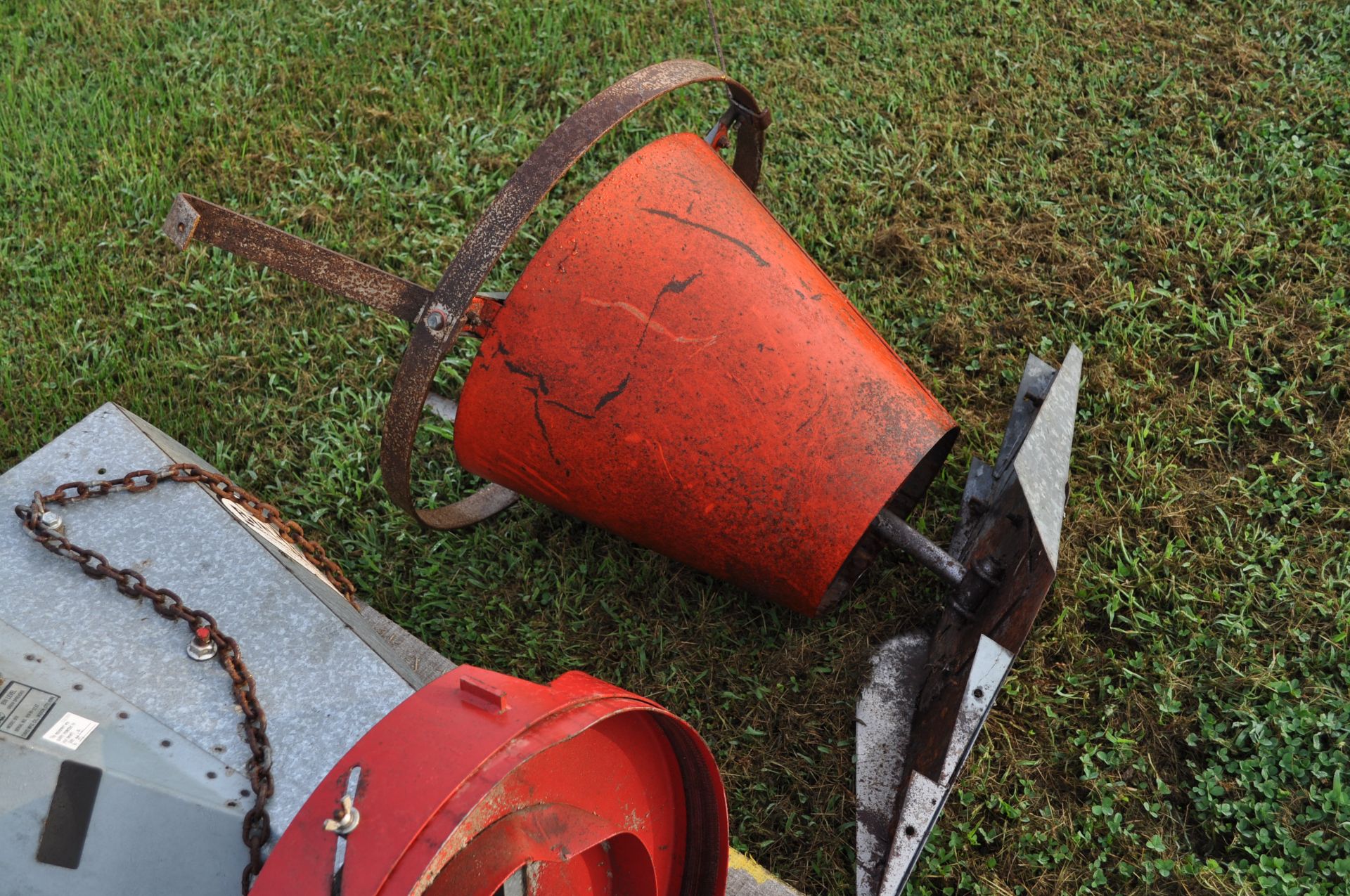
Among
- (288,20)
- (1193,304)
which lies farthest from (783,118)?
(288,20)

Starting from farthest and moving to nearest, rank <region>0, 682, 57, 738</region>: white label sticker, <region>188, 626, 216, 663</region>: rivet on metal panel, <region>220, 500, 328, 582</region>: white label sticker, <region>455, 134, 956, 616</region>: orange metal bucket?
1. <region>220, 500, 328, 582</region>: white label sticker
2. <region>455, 134, 956, 616</region>: orange metal bucket
3. <region>188, 626, 216, 663</region>: rivet on metal panel
4. <region>0, 682, 57, 738</region>: white label sticker

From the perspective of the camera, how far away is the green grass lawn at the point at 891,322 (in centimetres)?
224

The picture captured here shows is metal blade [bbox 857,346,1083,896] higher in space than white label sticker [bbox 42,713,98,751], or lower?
higher

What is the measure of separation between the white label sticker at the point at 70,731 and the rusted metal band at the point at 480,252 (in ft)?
2.28

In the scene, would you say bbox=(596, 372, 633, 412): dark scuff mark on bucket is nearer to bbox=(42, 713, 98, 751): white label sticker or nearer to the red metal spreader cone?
the red metal spreader cone

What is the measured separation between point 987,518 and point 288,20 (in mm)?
3501

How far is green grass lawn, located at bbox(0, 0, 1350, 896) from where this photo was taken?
2.24 m

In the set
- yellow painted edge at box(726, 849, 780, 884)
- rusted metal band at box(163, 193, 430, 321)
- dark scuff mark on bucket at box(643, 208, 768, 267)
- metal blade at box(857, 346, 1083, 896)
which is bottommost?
yellow painted edge at box(726, 849, 780, 884)

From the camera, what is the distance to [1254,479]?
2588mm

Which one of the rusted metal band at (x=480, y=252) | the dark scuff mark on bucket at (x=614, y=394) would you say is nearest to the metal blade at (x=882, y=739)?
the dark scuff mark on bucket at (x=614, y=394)

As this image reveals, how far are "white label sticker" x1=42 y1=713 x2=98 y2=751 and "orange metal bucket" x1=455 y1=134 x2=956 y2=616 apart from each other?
881mm

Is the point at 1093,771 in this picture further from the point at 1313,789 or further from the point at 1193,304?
the point at 1193,304

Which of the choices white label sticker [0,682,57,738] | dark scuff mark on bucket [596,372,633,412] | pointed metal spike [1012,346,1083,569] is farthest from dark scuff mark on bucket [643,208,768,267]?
white label sticker [0,682,57,738]

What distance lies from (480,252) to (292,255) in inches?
15.5
